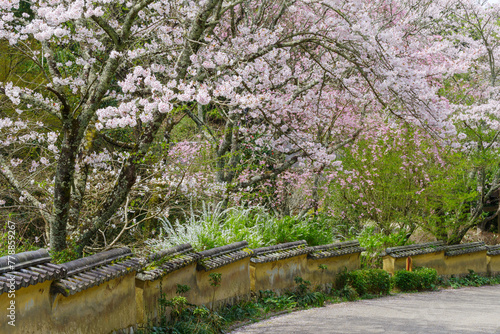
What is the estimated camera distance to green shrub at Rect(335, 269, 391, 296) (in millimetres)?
10500

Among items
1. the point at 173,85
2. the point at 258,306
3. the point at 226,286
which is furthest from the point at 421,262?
the point at 173,85

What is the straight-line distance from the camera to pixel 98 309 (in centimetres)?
501

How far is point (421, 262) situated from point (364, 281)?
3.13 meters

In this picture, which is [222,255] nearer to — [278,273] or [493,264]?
[278,273]

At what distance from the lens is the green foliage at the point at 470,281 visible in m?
13.5

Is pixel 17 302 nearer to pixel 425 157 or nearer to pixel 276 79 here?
pixel 276 79

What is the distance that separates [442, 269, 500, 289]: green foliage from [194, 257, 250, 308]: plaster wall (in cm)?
712

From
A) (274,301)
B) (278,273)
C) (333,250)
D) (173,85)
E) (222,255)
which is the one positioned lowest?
(274,301)

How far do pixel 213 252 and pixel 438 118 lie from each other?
405cm

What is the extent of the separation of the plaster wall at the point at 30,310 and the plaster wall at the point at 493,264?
13634 millimetres

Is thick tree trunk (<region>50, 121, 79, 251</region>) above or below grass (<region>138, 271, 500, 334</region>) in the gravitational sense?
above

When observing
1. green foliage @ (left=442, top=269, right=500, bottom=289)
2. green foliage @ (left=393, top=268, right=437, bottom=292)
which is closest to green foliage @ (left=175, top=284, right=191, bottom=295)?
green foliage @ (left=393, top=268, right=437, bottom=292)

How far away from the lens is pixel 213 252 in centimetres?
773

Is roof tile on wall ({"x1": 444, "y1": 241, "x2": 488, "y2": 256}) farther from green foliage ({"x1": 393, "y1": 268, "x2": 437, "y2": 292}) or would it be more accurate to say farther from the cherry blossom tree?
the cherry blossom tree
